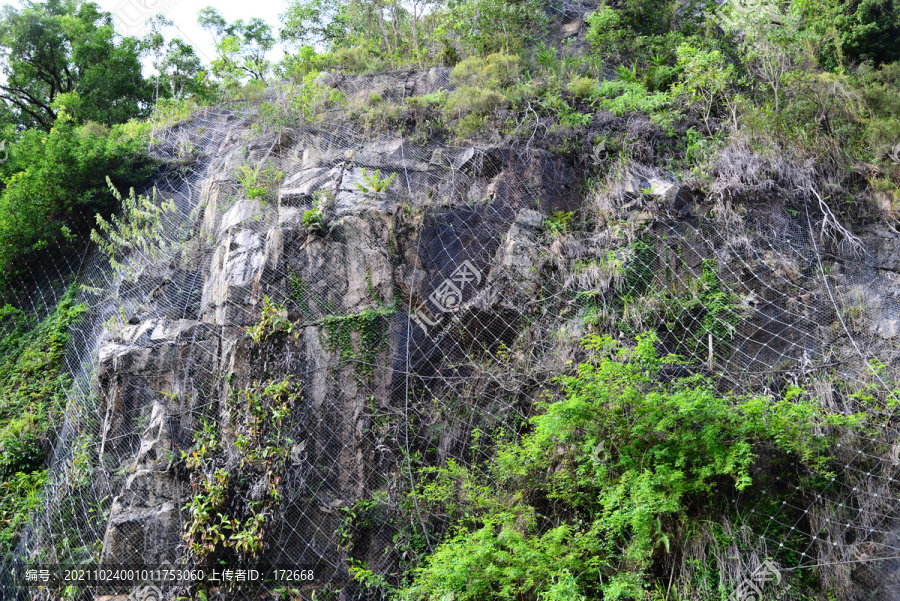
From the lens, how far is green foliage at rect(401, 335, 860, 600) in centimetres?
407

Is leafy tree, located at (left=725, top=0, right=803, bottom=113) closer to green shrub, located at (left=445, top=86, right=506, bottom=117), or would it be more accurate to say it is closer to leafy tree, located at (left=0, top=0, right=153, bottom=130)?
green shrub, located at (left=445, top=86, right=506, bottom=117)

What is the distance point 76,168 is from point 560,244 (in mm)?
6603

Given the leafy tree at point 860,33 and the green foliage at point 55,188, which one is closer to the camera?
the leafy tree at point 860,33

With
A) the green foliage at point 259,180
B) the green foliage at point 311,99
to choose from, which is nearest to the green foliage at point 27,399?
the green foliage at point 259,180

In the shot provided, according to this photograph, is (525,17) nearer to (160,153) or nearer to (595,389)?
(160,153)

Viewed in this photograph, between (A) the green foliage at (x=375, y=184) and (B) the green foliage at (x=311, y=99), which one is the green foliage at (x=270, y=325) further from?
(B) the green foliage at (x=311, y=99)

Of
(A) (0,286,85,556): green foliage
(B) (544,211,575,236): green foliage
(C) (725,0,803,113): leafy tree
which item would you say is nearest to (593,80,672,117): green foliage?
(C) (725,0,803,113): leafy tree

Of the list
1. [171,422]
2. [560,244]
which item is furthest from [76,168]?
[560,244]

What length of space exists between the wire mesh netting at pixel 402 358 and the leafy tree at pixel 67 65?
6.10m

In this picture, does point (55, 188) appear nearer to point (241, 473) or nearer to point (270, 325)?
point (270, 325)

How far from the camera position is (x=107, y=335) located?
612 cm

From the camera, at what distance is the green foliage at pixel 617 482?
4070 millimetres

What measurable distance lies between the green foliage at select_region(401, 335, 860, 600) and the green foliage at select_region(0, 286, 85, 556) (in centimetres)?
423

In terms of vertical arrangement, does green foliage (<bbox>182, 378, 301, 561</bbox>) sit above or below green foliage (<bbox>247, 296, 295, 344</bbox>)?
below
